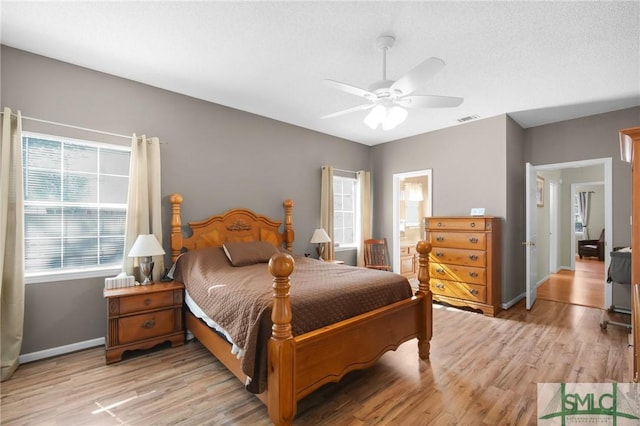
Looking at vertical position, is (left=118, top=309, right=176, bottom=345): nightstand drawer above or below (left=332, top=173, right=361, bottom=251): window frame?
below

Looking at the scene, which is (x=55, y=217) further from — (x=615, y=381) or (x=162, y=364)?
(x=615, y=381)

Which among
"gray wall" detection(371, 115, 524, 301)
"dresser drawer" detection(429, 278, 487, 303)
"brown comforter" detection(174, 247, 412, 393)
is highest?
"gray wall" detection(371, 115, 524, 301)

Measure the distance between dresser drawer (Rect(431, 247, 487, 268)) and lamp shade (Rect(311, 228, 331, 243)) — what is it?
1.63 meters

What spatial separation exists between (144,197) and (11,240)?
3.45 ft

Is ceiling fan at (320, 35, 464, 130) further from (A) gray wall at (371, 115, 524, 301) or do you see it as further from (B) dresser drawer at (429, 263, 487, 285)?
(B) dresser drawer at (429, 263, 487, 285)

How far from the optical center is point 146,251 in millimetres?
2822

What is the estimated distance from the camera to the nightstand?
2588 millimetres

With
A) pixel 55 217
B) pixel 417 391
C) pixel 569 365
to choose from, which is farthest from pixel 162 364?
pixel 569 365

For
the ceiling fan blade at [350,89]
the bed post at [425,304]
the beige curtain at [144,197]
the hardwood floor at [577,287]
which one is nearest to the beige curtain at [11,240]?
the beige curtain at [144,197]

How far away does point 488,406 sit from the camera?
2.02 meters

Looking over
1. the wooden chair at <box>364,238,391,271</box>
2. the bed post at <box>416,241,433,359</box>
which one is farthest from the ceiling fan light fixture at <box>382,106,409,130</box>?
the wooden chair at <box>364,238,391,271</box>

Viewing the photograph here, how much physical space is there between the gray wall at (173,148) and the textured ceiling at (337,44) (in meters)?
0.20

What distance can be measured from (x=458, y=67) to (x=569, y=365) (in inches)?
113

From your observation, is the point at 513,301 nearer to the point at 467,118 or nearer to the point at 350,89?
the point at 467,118
